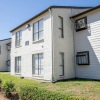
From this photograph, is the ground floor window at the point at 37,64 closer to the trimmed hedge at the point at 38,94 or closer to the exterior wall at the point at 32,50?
the exterior wall at the point at 32,50

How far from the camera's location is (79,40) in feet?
55.7

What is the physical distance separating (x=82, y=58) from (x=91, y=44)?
4.93 feet

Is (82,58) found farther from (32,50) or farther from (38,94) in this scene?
(38,94)

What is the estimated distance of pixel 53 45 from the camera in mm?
15672

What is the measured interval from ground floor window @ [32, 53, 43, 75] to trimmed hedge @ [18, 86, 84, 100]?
631 centimetres

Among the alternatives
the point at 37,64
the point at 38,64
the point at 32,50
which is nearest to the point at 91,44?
the point at 38,64

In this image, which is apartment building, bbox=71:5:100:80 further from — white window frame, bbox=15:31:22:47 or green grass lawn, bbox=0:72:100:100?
white window frame, bbox=15:31:22:47

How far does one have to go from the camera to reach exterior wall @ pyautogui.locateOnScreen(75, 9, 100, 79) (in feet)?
49.4

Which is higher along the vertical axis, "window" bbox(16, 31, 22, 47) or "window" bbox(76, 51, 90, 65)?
"window" bbox(16, 31, 22, 47)

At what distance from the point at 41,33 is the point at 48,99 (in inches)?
385

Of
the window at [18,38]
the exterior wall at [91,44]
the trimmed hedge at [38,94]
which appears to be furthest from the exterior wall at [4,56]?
the trimmed hedge at [38,94]

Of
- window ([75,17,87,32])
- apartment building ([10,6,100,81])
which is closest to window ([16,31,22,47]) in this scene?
apartment building ([10,6,100,81])

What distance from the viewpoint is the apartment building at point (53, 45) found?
1582 centimetres

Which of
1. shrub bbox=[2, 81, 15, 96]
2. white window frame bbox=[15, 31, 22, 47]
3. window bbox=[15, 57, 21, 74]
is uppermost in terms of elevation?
white window frame bbox=[15, 31, 22, 47]
